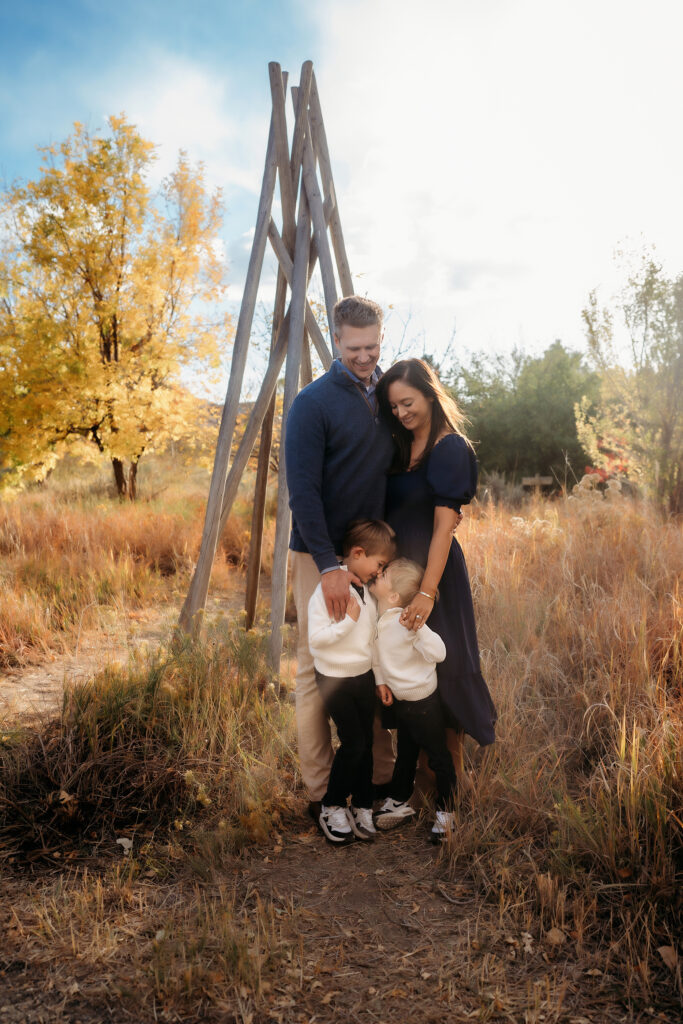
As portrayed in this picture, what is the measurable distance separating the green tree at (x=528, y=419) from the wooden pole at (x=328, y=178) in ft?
39.4

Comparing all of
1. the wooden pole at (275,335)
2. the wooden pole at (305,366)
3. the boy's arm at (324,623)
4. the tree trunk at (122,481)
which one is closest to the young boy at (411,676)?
the boy's arm at (324,623)

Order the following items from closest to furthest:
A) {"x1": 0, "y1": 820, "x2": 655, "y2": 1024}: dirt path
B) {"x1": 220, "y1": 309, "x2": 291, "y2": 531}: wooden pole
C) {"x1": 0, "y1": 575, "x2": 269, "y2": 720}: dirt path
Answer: {"x1": 0, "y1": 820, "x2": 655, "y2": 1024}: dirt path
{"x1": 0, "y1": 575, "x2": 269, "y2": 720}: dirt path
{"x1": 220, "y1": 309, "x2": 291, "y2": 531}: wooden pole

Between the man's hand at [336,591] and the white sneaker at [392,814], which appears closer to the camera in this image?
the man's hand at [336,591]

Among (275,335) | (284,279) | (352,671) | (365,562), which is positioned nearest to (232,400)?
(275,335)

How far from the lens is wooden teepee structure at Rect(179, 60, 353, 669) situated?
393 centimetres

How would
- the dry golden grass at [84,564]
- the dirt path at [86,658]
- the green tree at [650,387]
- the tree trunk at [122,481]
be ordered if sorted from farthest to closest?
the tree trunk at [122,481], the green tree at [650,387], the dry golden grass at [84,564], the dirt path at [86,658]

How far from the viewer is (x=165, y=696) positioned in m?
3.19

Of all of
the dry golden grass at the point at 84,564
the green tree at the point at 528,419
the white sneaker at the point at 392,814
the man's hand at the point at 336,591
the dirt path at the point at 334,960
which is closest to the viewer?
the dirt path at the point at 334,960

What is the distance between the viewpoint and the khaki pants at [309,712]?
273cm

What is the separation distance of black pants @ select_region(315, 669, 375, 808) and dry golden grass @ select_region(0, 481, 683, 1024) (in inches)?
8.1

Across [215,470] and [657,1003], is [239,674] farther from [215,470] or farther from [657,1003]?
[657,1003]

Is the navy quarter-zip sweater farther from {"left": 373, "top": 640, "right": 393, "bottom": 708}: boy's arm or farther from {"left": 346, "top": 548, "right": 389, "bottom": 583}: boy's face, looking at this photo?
{"left": 373, "top": 640, "right": 393, "bottom": 708}: boy's arm

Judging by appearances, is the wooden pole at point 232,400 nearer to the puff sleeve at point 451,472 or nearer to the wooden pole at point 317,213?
the wooden pole at point 317,213

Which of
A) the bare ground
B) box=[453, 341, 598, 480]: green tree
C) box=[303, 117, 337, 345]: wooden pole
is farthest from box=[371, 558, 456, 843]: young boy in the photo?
box=[453, 341, 598, 480]: green tree
